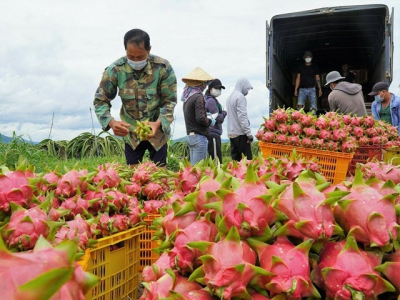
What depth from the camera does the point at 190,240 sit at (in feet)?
3.44

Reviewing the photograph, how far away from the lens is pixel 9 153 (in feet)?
17.8

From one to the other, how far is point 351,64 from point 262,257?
1093 centimetres

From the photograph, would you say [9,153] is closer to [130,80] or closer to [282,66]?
[130,80]

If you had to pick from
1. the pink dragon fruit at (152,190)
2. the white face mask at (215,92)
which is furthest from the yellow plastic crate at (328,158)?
the white face mask at (215,92)

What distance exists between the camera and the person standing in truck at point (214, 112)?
7.84m

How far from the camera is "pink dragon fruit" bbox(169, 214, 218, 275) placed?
3.35 feet

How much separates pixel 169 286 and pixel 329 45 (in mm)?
10274

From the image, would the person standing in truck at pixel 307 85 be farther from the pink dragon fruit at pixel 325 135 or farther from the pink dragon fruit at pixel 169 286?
the pink dragon fruit at pixel 169 286

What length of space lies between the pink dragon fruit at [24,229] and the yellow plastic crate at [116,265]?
667 millimetres

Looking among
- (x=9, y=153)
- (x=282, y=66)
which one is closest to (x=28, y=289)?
(x=9, y=153)

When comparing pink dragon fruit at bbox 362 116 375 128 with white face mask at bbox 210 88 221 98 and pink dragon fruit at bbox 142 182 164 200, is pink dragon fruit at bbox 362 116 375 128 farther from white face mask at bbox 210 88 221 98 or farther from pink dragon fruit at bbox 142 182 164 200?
white face mask at bbox 210 88 221 98

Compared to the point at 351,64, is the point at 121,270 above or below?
below

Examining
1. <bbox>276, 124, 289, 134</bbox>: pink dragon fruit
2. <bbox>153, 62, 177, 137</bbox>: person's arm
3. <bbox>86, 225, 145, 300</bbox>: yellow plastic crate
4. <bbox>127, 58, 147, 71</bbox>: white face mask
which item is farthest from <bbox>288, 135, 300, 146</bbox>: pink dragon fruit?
<bbox>86, 225, 145, 300</bbox>: yellow plastic crate

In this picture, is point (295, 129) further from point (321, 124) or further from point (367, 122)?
point (367, 122)
